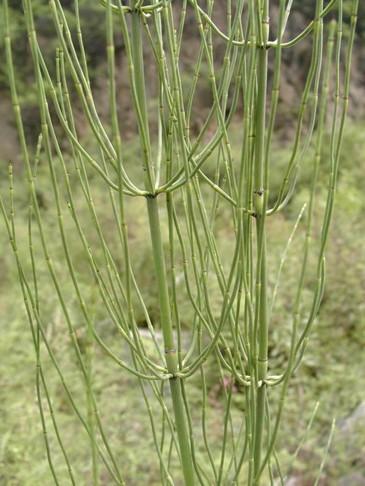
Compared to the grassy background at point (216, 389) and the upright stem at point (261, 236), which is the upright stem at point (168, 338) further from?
the grassy background at point (216, 389)

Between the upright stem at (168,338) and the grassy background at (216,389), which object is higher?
the upright stem at (168,338)

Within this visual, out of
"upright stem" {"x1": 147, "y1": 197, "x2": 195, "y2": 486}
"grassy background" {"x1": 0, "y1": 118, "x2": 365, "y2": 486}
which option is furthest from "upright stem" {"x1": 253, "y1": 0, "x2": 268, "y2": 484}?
"grassy background" {"x1": 0, "y1": 118, "x2": 365, "y2": 486}

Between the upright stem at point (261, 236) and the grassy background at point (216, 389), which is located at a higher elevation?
the upright stem at point (261, 236)

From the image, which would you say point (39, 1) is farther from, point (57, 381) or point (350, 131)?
Result: point (57, 381)

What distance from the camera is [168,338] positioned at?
0.68 metres

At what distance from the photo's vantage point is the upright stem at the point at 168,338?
2.20ft

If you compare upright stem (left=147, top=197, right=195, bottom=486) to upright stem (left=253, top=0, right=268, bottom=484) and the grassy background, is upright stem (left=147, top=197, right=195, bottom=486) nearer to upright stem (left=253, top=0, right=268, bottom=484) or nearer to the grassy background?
upright stem (left=253, top=0, right=268, bottom=484)

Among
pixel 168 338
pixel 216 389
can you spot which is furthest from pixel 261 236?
pixel 216 389

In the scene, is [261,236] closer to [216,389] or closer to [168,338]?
[168,338]

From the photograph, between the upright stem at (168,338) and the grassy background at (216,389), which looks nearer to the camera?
the upright stem at (168,338)

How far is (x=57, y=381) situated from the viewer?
2.11 meters

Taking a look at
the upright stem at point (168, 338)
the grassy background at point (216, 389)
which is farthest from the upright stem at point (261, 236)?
the grassy background at point (216, 389)

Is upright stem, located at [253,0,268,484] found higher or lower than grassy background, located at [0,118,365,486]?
higher

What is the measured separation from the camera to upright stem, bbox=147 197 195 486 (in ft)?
2.20
